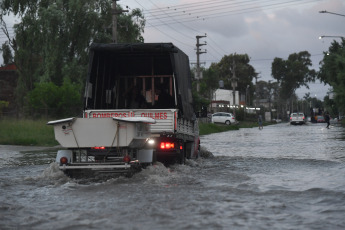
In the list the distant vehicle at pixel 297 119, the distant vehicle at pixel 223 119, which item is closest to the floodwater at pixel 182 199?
the distant vehicle at pixel 223 119

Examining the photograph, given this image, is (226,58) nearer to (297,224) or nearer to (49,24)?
(49,24)

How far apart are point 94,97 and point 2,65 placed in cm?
5654

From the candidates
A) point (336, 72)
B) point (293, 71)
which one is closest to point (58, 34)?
point (336, 72)

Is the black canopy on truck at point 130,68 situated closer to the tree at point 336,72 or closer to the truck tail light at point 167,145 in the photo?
the truck tail light at point 167,145

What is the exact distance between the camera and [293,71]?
117625 millimetres

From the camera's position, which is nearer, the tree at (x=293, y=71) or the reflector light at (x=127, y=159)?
the reflector light at (x=127, y=159)

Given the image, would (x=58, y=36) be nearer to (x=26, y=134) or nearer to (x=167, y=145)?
(x=26, y=134)

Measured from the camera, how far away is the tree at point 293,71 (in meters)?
117

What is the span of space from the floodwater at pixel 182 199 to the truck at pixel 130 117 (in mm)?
410

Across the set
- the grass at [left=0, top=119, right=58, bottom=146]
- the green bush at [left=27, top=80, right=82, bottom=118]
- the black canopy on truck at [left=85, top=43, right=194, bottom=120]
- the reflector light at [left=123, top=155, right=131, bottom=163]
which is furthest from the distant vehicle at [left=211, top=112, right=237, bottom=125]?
the reflector light at [left=123, top=155, right=131, bottom=163]

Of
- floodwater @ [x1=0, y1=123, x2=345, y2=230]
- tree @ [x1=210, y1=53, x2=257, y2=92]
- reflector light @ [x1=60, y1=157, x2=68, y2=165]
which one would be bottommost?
floodwater @ [x1=0, y1=123, x2=345, y2=230]

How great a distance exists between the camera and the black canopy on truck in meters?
14.5

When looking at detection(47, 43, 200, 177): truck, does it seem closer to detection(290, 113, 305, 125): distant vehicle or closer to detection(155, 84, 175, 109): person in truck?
detection(155, 84, 175, 109): person in truck

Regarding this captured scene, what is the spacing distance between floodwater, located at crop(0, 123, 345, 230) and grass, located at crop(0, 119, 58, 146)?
1266 centimetres
